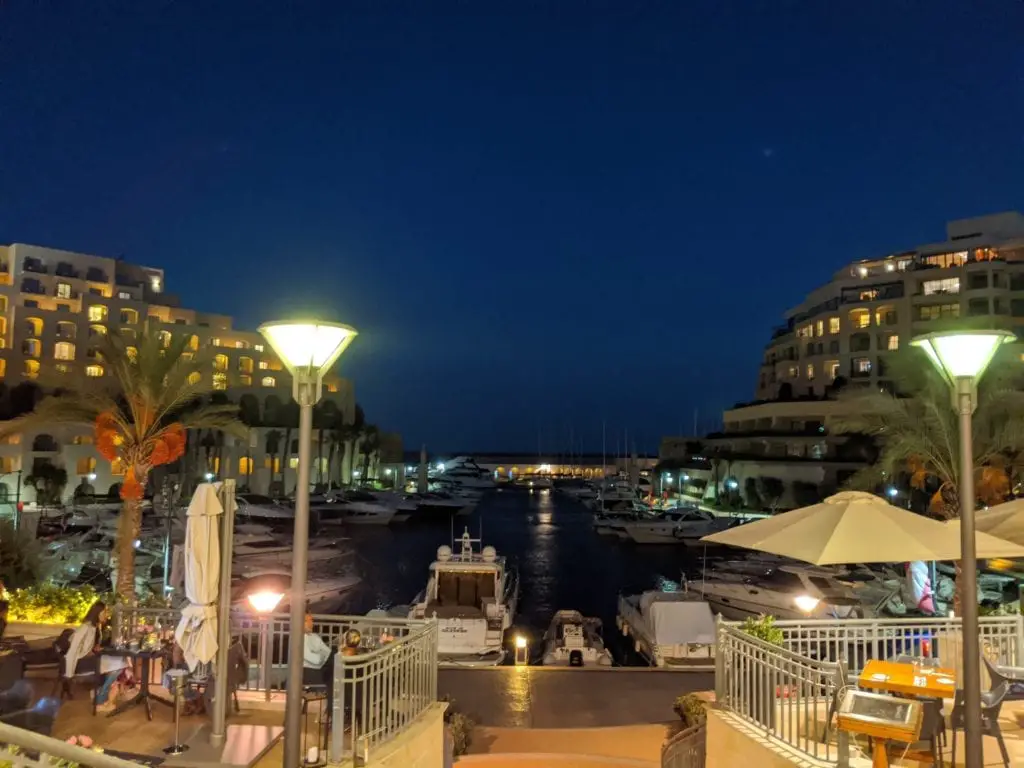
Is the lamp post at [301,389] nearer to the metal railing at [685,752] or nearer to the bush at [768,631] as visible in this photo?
the metal railing at [685,752]

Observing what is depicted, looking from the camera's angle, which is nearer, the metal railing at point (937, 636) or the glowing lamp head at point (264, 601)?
the metal railing at point (937, 636)

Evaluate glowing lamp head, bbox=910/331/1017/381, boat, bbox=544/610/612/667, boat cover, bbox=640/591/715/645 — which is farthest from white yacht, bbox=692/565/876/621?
glowing lamp head, bbox=910/331/1017/381

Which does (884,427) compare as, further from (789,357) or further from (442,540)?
(789,357)

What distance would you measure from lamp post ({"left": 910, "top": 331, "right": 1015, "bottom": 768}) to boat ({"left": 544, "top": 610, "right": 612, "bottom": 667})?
15.4m

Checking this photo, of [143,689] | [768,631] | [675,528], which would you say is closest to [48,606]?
[143,689]

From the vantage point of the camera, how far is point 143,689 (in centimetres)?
857

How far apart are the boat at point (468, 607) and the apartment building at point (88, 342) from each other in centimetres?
3825

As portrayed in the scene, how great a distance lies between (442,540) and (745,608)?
115 ft

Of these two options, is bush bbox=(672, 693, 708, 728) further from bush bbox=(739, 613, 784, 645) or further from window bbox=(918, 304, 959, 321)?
window bbox=(918, 304, 959, 321)

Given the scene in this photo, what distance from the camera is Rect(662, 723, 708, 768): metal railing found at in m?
8.84

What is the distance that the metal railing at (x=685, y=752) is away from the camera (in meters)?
8.84

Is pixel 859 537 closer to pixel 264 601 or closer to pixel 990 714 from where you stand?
pixel 990 714

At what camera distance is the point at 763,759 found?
23.5 ft

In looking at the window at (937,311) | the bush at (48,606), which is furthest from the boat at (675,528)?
the bush at (48,606)
